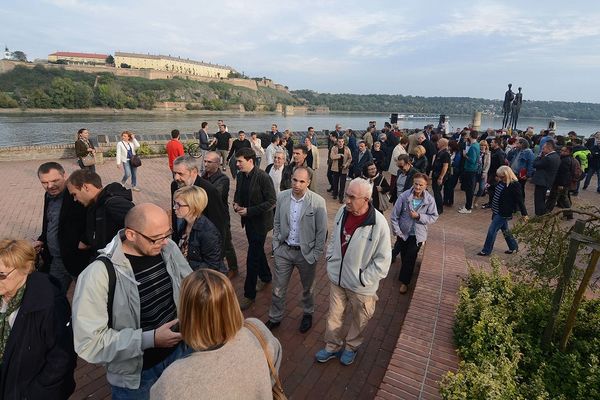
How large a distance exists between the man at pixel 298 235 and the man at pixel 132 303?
58.6 inches

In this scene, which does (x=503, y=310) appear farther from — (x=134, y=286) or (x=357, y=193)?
(x=134, y=286)

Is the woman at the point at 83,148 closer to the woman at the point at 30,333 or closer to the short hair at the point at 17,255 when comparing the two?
the short hair at the point at 17,255

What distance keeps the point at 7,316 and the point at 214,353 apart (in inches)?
53.7

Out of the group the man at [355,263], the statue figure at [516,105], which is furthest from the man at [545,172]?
the statue figure at [516,105]

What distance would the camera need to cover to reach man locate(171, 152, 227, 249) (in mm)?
3328

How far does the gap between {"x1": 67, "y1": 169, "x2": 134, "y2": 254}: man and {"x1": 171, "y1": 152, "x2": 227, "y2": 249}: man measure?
1.97 ft

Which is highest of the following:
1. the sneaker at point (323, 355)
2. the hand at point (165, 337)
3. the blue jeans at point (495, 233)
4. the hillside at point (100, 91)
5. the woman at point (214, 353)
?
the hillside at point (100, 91)

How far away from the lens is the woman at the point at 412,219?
13.4 ft

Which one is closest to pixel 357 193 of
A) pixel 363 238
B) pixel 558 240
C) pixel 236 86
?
pixel 363 238

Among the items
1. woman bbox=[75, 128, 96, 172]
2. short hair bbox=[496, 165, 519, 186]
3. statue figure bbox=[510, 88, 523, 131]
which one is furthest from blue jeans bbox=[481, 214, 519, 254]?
statue figure bbox=[510, 88, 523, 131]

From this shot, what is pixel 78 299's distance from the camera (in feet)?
5.31

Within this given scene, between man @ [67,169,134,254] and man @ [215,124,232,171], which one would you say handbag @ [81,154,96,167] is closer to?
man @ [215,124,232,171]

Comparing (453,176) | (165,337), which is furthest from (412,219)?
(453,176)

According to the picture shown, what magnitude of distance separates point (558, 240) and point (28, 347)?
11.1 ft
